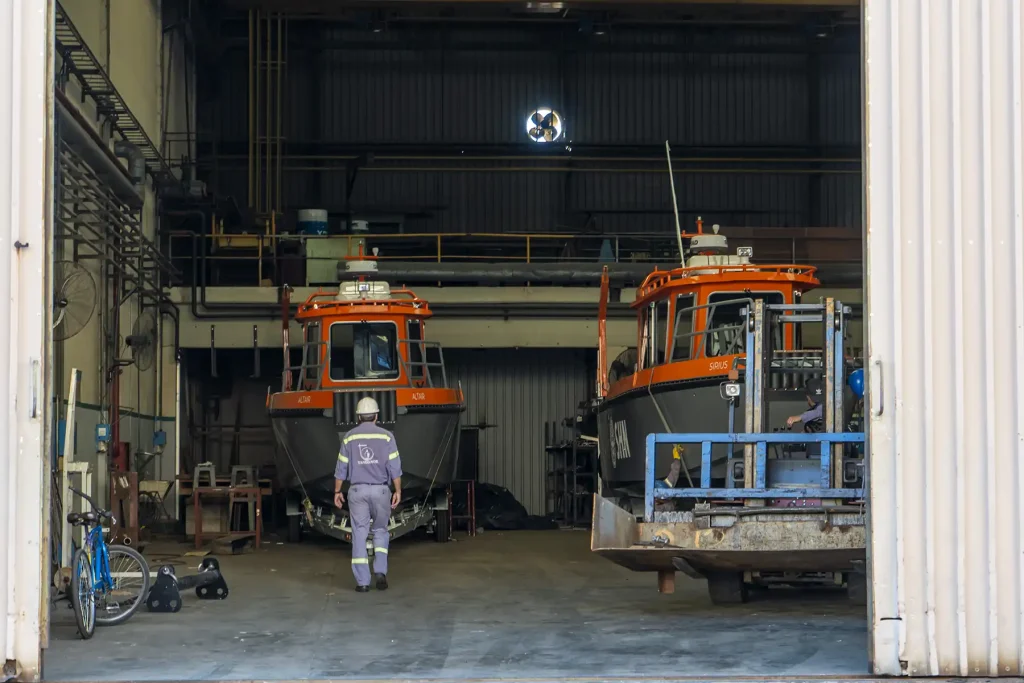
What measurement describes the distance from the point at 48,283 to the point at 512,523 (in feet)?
40.8

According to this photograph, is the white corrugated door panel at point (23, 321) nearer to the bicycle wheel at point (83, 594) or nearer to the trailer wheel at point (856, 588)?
the bicycle wheel at point (83, 594)

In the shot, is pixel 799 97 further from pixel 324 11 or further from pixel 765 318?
pixel 765 318

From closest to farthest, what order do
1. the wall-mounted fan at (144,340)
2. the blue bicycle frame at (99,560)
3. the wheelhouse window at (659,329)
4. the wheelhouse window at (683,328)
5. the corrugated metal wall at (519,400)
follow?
the blue bicycle frame at (99,560) → the wheelhouse window at (683,328) → the wheelhouse window at (659,329) → the wall-mounted fan at (144,340) → the corrugated metal wall at (519,400)

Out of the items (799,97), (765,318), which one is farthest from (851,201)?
(765,318)

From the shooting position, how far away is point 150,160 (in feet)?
57.5

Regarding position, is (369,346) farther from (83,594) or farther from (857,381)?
(857,381)

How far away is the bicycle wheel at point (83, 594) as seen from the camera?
8.04 meters

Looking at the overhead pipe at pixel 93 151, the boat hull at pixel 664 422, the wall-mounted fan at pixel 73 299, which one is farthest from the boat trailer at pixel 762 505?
the overhead pipe at pixel 93 151

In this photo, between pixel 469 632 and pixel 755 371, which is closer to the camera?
pixel 469 632

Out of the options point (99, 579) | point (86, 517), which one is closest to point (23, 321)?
point (86, 517)

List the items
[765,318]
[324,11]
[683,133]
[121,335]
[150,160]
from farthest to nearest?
1. [683,133]
2. [324,11]
3. [150,160]
4. [121,335]
5. [765,318]

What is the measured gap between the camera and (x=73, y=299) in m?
10.3

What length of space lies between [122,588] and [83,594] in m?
1.56

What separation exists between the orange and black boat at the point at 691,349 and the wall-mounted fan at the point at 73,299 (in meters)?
4.97
